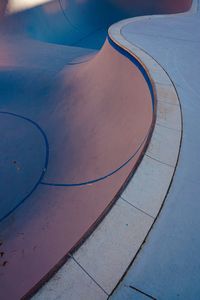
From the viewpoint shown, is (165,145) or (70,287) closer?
(70,287)

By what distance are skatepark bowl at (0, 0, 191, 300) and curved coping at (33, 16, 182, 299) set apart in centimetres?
→ 11

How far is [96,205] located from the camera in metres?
4.03

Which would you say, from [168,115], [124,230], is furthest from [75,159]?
[124,230]

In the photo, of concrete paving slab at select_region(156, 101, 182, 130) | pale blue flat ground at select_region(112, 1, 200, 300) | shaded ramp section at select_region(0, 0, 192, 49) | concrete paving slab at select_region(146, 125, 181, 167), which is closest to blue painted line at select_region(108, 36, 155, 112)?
concrete paving slab at select_region(156, 101, 182, 130)

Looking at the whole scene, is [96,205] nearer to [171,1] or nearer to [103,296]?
[103,296]

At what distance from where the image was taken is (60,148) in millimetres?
6297

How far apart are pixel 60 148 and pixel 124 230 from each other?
13.6ft

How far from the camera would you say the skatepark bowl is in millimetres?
3797

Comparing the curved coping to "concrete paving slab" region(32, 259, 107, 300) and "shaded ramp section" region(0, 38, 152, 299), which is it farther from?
"shaded ramp section" region(0, 38, 152, 299)

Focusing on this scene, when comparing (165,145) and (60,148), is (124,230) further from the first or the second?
(60,148)

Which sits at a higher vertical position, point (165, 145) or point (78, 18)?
point (78, 18)

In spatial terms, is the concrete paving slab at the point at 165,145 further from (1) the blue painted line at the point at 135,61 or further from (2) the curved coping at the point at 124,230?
(1) the blue painted line at the point at 135,61

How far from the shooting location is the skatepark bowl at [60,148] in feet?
12.5

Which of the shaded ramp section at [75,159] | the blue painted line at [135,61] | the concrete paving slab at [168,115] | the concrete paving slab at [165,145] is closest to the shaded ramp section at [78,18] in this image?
the shaded ramp section at [75,159]
